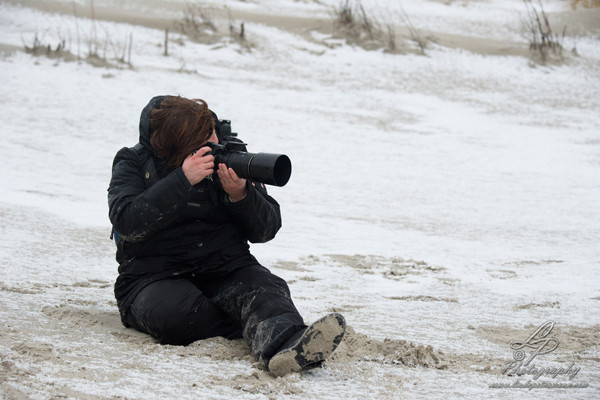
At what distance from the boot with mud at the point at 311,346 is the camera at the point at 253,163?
1.75 ft

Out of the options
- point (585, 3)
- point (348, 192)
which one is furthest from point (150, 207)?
point (585, 3)

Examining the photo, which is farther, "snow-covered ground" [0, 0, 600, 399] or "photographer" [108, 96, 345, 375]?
"photographer" [108, 96, 345, 375]

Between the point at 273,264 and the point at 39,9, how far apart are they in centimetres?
834

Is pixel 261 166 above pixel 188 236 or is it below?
above

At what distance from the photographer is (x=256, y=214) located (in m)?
2.75

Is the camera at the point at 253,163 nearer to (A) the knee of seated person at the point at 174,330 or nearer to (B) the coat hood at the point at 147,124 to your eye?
(B) the coat hood at the point at 147,124

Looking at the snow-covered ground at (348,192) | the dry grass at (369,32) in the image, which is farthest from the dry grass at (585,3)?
the dry grass at (369,32)

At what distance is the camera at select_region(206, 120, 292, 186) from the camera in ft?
8.08

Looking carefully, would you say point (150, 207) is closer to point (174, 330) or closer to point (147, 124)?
point (147, 124)

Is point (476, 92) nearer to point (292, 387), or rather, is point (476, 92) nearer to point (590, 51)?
point (590, 51)

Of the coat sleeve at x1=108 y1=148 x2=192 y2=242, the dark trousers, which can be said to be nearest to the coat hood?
the coat sleeve at x1=108 y1=148 x2=192 y2=242

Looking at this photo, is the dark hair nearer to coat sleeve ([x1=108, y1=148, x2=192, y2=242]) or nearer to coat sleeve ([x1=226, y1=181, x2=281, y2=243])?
coat sleeve ([x1=108, y1=148, x2=192, y2=242])

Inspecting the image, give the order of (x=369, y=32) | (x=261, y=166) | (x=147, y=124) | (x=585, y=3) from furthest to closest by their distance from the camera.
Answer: (x=585, y=3)
(x=369, y=32)
(x=147, y=124)
(x=261, y=166)

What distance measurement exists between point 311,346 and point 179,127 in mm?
969
